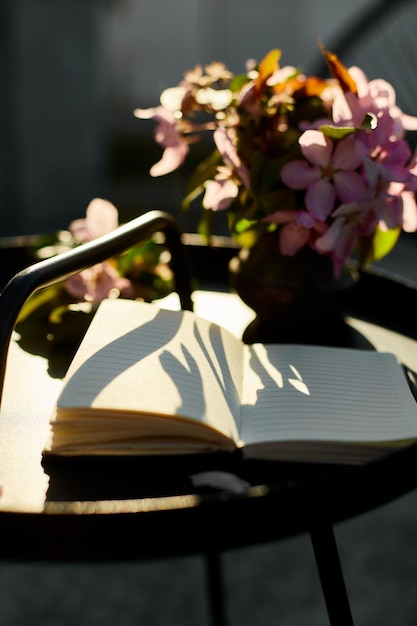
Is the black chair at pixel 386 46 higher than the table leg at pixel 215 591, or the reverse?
the black chair at pixel 386 46

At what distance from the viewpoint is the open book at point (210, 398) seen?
655 millimetres

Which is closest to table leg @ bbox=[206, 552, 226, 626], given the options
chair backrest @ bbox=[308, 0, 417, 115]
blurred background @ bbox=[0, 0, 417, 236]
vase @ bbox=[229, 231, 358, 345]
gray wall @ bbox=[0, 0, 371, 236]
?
vase @ bbox=[229, 231, 358, 345]

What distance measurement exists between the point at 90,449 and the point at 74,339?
315mm

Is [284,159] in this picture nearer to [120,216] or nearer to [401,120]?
[401,120]

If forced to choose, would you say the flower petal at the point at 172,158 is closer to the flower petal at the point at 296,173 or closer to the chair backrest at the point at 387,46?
the flower petal at the point at 296,173

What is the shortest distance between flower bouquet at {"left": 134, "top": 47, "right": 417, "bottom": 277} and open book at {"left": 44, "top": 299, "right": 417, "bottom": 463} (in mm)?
156

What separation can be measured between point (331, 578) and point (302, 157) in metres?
0.46

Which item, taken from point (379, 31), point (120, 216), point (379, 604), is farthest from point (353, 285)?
point (379, 31)

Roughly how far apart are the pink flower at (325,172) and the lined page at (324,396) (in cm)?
16

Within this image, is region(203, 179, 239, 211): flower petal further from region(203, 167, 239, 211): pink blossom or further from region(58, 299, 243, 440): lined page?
region(58, 299, 243, 440): lined page

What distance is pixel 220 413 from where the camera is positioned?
678 mm

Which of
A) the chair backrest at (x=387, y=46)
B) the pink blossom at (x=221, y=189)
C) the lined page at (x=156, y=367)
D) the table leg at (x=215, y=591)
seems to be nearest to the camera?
the lined page at (x=156, y=367)

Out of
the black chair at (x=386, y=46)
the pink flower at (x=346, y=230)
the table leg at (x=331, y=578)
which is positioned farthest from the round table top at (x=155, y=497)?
the black chair at (x=386, y=46)

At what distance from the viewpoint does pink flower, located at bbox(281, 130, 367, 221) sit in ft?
2.80
